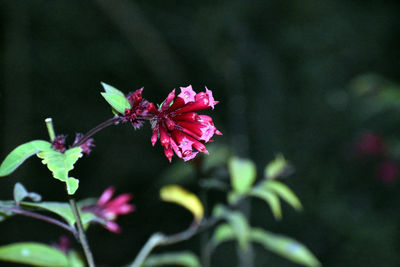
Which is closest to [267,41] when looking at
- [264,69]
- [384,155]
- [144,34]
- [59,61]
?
[264,69]

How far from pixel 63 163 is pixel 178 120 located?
0.21m

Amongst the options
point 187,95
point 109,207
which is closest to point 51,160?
point 187,95

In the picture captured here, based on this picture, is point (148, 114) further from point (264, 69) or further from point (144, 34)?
point (264, 69)

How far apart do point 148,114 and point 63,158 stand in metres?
0.16

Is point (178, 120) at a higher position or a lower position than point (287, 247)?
lower

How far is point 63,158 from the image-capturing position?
2.12 ft

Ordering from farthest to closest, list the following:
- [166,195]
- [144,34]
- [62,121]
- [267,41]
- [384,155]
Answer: [267,41], [62,121], [144,34], [384,155], [166,195]

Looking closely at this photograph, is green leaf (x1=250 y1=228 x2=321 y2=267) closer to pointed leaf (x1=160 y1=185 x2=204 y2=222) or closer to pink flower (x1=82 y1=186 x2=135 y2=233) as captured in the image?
pointed leaf (x1=160 y1=185 x2=204 y2=222)

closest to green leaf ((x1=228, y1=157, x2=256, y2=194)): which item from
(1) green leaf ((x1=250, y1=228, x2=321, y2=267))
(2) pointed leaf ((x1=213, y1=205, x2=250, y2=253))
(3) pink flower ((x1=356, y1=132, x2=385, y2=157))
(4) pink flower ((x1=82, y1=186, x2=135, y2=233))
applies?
(2) pointed leaf ((x1=213, y1=205, x2=250, y2=253))

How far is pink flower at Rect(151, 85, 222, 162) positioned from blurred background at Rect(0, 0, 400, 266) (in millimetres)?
2215

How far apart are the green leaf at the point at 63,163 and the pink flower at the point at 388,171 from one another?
2613mm

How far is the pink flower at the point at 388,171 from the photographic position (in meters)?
2.78

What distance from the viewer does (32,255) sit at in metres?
0.87

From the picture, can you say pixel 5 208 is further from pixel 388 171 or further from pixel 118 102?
pixel 388 171
